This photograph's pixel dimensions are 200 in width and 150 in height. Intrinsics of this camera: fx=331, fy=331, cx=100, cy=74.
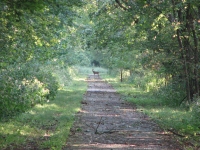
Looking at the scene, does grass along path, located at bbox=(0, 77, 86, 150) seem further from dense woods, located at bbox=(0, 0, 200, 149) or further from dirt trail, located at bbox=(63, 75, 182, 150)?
dense woods, located at bbox=(0, 0, 200, 149)

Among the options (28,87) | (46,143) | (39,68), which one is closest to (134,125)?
(46,143)

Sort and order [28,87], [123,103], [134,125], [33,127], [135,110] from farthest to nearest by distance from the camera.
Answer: [123,103] → [135,110] → [28,87] → [134,125] → [33,127]

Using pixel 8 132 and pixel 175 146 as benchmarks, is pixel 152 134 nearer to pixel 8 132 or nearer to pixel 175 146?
pixel 175 146

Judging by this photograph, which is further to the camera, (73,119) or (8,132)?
(73,119)

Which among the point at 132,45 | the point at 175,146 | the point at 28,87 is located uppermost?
the point at 132,45

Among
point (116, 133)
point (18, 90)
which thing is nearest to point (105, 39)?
point (18, 90)

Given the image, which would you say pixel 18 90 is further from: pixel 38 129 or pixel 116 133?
pixel 116 133

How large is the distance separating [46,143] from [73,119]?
13.4ft

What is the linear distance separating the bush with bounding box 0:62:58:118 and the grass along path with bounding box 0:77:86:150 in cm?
42

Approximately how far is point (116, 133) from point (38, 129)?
2.66 metres

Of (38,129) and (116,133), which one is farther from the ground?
(38,129)

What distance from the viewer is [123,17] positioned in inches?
813

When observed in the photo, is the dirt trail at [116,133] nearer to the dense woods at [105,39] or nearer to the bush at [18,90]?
the dense woods at [105,39]

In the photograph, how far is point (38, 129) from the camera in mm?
11320
